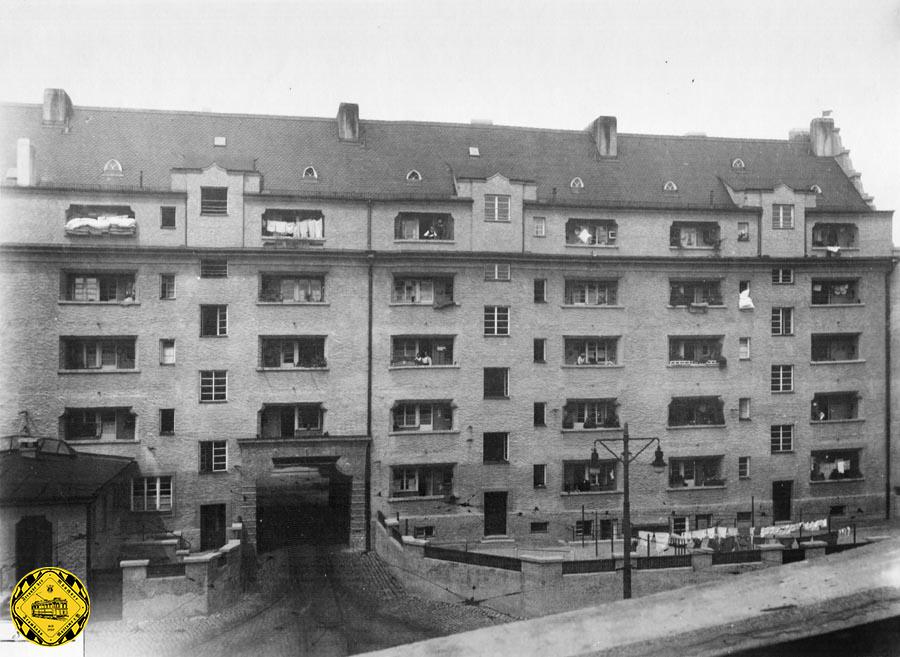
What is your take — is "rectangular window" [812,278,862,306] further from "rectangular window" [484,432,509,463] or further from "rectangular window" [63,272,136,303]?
"rectangular window" [63,272,136,303]

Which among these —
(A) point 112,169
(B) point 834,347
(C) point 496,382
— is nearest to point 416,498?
(C) point 496,382

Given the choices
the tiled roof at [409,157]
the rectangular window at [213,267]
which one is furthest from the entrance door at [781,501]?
the rectangular window at [213,267]

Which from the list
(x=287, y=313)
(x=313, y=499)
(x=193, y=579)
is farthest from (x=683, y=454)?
(x=193, y=579)

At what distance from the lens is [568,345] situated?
101 feet

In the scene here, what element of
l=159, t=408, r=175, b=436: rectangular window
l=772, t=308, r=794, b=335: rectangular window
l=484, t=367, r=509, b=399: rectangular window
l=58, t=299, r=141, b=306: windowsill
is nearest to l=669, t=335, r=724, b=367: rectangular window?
l=772, t=308, r=794, b=335: rectangular window

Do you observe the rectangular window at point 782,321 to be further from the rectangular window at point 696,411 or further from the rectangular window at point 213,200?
the rectangular window at point 213,200

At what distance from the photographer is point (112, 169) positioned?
28938mm

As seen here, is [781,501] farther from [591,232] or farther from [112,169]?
[112,169]

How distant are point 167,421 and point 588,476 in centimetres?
1813

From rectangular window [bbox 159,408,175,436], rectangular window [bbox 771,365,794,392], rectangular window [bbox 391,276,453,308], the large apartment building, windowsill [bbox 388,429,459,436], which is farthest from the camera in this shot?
rectangular window [bbox 771,365,794,392]

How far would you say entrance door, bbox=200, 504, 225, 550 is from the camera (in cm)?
2827

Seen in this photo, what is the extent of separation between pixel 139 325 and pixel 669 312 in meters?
22.5

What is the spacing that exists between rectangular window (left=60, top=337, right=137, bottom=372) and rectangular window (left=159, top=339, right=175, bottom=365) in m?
1.07

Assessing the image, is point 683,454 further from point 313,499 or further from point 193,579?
point 193,579
